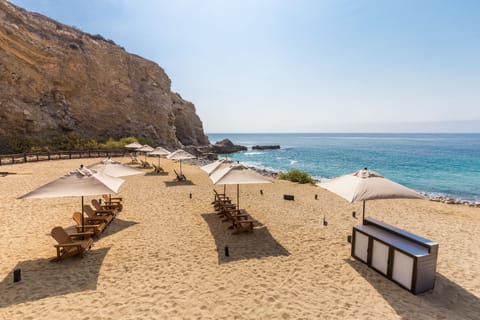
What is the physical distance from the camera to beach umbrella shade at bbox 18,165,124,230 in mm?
6273

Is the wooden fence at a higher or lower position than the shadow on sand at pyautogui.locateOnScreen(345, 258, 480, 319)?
higher

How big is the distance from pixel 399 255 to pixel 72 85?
43.1 metres

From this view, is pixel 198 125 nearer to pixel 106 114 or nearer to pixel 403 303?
pixel 106 114

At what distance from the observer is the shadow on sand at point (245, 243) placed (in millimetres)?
6742

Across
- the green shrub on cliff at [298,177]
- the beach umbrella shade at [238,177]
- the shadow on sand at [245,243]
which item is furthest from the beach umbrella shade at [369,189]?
the green shrub on cliff at [298,177]

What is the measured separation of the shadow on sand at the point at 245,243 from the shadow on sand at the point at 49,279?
3055mm

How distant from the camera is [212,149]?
6338cm

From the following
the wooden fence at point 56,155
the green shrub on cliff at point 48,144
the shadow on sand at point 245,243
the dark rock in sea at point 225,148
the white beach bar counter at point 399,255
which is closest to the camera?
the white beach bar counter at point 399,255

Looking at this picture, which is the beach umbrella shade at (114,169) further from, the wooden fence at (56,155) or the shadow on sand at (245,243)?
the wooden fence at (56,155)

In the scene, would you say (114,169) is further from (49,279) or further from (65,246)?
(49,279)

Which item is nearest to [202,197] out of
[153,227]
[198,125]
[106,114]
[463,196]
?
[153,227]

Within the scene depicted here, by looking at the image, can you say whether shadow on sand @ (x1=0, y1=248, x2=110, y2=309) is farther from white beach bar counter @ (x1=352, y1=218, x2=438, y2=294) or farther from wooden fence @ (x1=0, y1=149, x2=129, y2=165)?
wooden fence @ (x1=0, y1=149, x2=129, y2=165)

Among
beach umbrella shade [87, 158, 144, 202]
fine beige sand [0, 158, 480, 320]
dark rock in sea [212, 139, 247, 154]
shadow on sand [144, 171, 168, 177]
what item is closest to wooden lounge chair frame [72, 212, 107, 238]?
fine beige sand [0, 158, 480, 320]

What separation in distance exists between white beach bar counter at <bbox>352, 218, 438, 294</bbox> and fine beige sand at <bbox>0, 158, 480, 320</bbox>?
23cm
